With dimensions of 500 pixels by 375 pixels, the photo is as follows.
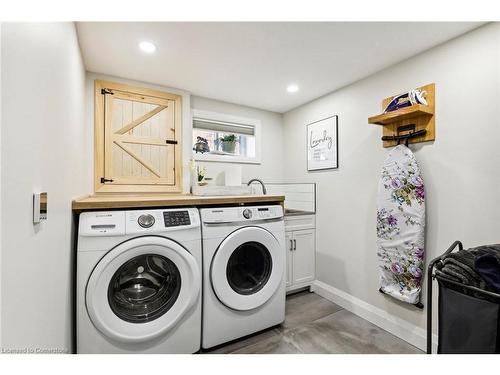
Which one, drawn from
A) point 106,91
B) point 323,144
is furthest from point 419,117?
point 106,91

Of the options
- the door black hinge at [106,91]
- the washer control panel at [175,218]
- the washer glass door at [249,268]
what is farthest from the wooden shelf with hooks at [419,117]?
the door black hinge at [106,91]

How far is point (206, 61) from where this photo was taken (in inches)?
75.7

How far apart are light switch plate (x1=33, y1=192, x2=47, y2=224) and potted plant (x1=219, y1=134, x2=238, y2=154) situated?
2.15 meters

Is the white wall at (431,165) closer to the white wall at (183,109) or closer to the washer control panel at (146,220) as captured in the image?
the white wall at (183,109)

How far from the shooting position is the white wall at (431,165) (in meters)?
1.46

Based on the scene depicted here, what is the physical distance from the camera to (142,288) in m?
1.58

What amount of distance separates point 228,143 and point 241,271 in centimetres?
158

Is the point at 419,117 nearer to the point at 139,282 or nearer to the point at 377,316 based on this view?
the point at 377,316

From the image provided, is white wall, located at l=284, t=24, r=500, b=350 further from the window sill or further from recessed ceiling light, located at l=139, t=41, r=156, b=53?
recessed ceiling light, located at l=139, t=41, r=156, b=53

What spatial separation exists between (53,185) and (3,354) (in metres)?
0.64

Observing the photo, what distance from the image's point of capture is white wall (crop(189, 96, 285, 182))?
283 centimetres
